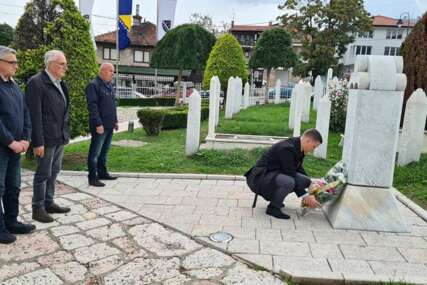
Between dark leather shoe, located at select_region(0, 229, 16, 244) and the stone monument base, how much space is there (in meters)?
3.50

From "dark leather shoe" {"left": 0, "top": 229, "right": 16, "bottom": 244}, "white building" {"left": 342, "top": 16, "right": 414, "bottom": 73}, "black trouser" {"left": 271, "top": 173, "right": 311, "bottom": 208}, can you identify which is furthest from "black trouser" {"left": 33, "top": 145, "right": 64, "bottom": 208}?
"white building" {"left": 342, "top": 16, "right": 414, "bottom": 73}

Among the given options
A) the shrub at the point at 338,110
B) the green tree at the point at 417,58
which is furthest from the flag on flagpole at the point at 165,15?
the green tree at the point at 417,58

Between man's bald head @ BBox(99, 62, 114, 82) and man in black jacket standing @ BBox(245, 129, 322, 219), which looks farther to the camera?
man's bald head @ BBox(99, 62, 114, 82)

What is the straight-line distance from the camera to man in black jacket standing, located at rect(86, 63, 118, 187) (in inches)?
218

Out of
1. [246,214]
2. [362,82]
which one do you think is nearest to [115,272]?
[246,214]

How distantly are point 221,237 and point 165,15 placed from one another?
2244 centimetres

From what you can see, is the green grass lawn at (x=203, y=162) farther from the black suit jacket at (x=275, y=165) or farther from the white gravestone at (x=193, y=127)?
the black suit jacket at (x=275, y=165)

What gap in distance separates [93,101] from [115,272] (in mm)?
3020

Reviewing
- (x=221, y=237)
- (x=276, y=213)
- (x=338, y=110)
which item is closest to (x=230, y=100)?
(x=338, y=110)

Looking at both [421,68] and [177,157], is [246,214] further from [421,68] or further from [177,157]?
[421,68]

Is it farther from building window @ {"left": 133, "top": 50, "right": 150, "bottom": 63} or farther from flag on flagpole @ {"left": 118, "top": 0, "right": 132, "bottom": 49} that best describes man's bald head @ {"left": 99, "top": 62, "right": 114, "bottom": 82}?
building window @ {"left": 133, "top": 50, "right": 150, "bottom": 63}

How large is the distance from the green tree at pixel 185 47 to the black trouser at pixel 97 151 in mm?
19134

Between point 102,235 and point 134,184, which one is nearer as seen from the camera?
point 102,235

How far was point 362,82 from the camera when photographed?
418 cm
